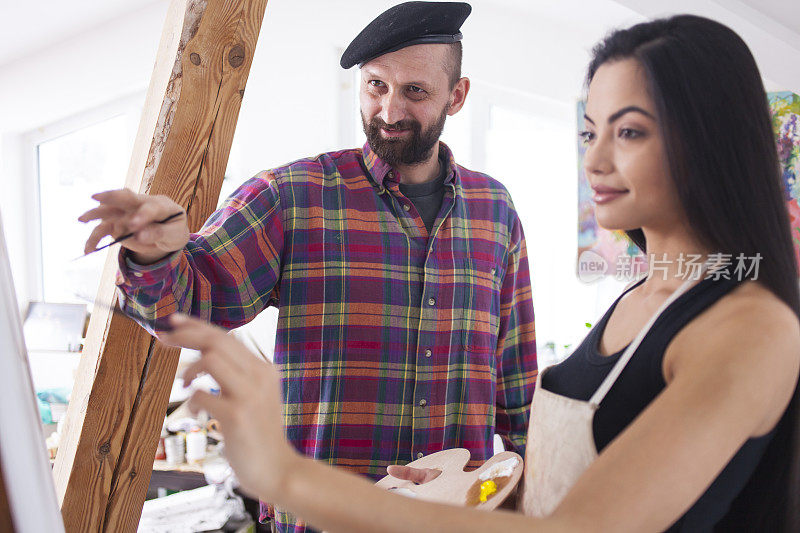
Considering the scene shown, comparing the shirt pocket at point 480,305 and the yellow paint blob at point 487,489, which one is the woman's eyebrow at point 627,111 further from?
the shirt pocket at point 480,305

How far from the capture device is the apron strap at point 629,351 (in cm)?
74

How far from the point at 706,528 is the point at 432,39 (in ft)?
3.74

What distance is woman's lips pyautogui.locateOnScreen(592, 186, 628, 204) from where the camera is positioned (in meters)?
0.76

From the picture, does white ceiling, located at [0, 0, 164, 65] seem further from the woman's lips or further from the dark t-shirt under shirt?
the woman's lips

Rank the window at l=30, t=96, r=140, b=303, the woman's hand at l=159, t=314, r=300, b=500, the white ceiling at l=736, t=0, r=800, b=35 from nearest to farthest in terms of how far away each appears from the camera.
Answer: the woman's hand at l=159, t=314, r=300, b=500 → the white ceiling at l=736, t=0, r=800, b=35 → the window at l=30, t=96, r=140, b=303

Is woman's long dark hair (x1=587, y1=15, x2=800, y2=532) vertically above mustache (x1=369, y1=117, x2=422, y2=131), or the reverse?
mustache (x1=369, y1=117, x2=422, y2=131)

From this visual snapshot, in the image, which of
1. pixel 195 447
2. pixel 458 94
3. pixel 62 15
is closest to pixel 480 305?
pixel 458 94

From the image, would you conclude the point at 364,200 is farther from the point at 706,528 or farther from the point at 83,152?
the point at 83,152

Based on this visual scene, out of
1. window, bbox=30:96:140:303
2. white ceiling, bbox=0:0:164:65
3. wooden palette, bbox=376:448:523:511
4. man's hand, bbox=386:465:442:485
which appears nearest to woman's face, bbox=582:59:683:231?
wooden palette, bbox=376:448:523:511

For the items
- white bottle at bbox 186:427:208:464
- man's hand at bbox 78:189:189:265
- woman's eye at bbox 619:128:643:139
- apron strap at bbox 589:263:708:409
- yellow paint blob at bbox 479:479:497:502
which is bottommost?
white bottle at bbox 186:427:208:464

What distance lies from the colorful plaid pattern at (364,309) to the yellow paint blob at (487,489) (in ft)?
1.66

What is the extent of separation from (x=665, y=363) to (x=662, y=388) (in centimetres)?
3

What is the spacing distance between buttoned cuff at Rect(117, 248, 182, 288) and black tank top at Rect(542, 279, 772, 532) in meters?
0.68

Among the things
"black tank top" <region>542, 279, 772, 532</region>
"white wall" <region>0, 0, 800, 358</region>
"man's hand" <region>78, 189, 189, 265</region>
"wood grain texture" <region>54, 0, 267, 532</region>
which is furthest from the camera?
"white wall" <region>0, 0, 800, 358</region>
